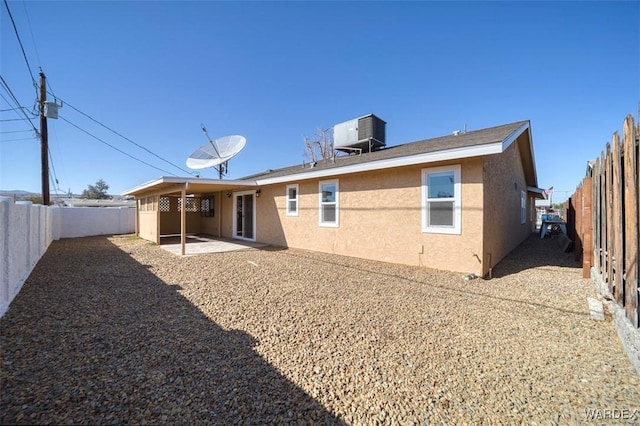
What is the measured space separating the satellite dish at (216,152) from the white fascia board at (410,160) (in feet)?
14.7

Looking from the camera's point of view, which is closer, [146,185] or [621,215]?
[621,215]

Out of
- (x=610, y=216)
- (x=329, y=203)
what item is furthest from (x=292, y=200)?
(x=610, y=216)

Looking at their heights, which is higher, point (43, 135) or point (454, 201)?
point (43, 135)

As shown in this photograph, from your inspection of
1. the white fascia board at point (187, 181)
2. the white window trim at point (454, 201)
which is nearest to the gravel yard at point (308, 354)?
the white window trim at point (454, 201)

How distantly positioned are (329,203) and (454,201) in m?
4.09

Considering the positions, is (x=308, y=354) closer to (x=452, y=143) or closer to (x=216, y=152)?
(x=452, y=143)

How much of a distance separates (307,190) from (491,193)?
19.2ft

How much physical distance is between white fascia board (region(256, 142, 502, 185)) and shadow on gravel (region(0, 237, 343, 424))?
5467 mm

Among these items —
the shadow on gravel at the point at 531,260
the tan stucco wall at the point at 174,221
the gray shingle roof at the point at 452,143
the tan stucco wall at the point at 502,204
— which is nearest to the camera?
the gray shingle roof at the point at 452,143

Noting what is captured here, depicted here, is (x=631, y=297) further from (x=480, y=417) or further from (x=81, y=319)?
(x=81, y=319)

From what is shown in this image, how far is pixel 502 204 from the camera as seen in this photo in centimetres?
803

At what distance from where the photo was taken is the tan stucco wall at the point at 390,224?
611 cm

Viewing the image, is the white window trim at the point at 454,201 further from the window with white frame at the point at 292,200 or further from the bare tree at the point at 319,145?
the bare tree at the point at 319,145

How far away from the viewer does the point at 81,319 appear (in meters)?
3.50
